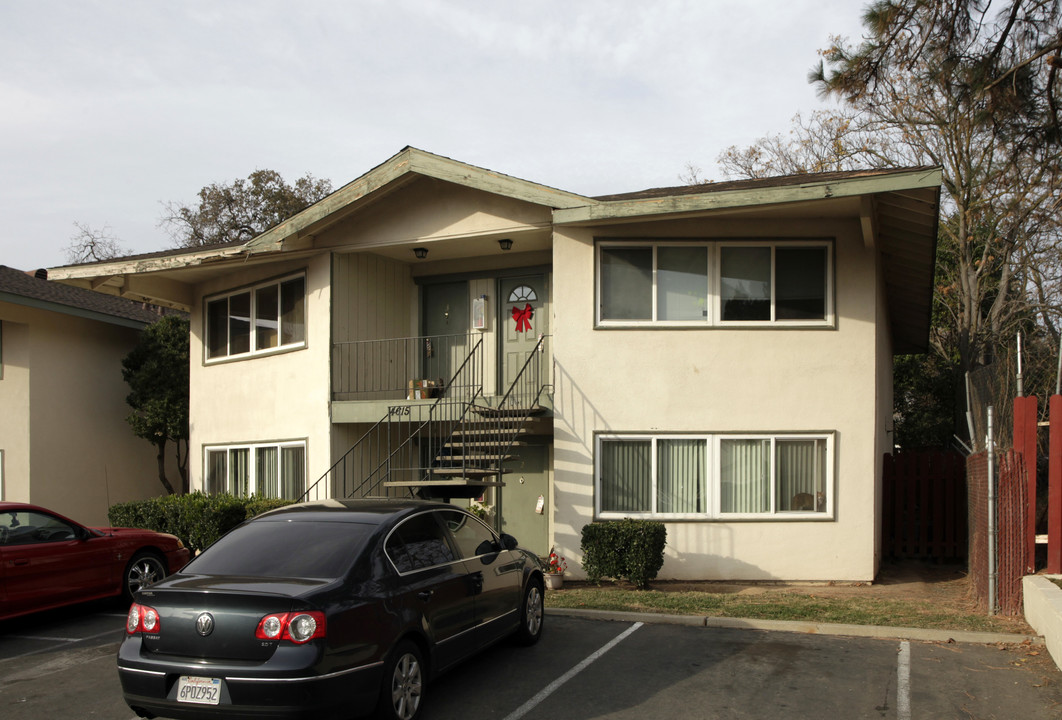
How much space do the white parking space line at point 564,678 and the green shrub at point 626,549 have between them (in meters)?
2.25

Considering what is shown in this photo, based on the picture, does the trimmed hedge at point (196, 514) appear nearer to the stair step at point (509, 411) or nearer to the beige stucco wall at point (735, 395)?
the stair step at point (509, 411)

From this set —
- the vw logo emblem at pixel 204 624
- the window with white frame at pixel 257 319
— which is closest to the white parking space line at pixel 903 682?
the vw logo emblem at pixel 204 624

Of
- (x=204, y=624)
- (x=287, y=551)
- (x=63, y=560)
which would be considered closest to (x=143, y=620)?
(x=204, y=624)

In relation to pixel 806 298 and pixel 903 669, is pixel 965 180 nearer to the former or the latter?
pixel 806 298

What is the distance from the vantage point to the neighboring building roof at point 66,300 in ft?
58.7

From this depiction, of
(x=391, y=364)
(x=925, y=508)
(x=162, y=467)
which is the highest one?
(x=391, y=364)

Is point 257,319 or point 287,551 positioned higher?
point 257,319

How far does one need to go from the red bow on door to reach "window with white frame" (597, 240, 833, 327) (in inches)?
92.4

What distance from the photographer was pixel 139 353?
20109mm

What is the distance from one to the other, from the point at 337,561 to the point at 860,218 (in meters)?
8.86

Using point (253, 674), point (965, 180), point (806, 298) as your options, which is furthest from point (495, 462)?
point (965, 180)

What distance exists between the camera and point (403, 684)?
6098mm

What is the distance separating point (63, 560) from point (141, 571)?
120 cm

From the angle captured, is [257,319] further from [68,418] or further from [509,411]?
[68,418]
